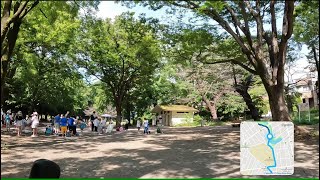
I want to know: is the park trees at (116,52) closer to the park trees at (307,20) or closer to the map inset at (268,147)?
the park trees at (307,20)

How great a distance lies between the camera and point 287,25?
12.8 m

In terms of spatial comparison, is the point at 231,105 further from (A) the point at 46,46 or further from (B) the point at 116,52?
(A) the point at 46,46

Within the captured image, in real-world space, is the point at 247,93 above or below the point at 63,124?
above

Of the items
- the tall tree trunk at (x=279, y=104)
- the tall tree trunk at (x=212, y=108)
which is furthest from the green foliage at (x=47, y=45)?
the tall tree trunk at (x=212, y=108)

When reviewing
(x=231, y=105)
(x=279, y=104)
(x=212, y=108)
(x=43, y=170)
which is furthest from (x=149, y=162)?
(x=231, y=105)

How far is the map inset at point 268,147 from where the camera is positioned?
3711 mm

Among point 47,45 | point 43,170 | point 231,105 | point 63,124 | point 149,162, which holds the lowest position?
point 149,162

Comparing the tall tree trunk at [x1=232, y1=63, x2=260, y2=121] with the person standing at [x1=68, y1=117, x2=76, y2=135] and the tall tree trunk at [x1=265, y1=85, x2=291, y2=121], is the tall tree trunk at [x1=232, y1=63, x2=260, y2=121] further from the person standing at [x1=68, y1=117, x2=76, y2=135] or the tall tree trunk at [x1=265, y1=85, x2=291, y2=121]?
the person standing at [x1=68, y1=117, x2=76, y2=135]

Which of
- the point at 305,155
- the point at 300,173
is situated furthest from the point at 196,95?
the point at 300,173

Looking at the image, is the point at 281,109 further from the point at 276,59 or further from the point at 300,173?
the point at 300,173

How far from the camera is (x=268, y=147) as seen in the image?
3752mm

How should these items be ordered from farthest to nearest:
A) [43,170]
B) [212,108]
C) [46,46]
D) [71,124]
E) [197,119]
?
[212,108] < [197,119] < [46,46] < [71,124] < [43,170]

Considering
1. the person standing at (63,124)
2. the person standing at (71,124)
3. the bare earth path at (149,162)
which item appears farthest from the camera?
the person standing at (71,124)

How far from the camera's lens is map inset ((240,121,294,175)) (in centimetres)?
371
